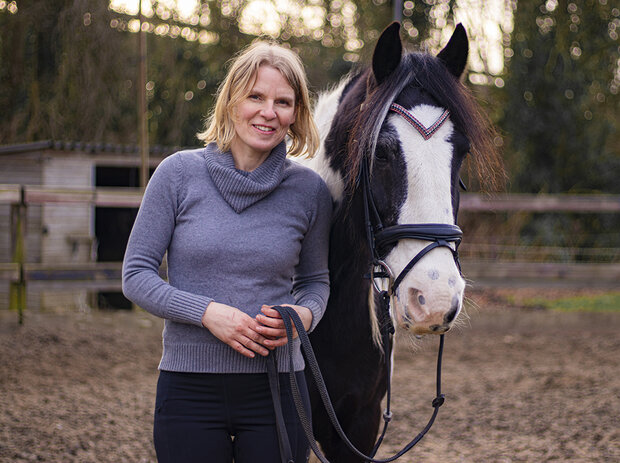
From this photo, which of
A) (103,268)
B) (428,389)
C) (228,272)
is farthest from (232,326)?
(103,268)

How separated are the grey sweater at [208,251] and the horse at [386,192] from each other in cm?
31

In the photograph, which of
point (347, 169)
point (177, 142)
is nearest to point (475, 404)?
point (347, 169)

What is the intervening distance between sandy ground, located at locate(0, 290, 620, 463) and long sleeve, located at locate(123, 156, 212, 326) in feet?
3.36

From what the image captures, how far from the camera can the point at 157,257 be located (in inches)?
59.6

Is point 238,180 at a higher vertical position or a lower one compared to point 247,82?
lower

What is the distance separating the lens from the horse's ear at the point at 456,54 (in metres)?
2.03

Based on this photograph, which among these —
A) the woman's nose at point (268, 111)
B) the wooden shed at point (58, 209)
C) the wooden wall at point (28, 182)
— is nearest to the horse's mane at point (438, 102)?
the woman's nose at point (268, 111)

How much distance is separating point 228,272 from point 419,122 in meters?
0.71

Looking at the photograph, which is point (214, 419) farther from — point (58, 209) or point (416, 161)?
point (58, 209)

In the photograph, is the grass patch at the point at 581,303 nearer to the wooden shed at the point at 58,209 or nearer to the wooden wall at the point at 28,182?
the wooden shed at the point at 58,209

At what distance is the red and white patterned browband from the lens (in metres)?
1.72

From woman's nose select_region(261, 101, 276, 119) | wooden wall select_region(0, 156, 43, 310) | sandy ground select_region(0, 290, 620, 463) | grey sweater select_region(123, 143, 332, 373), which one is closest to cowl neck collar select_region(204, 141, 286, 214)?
grey sweater select_region(123, 143, 332, 373)

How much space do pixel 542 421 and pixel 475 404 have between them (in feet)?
1.89

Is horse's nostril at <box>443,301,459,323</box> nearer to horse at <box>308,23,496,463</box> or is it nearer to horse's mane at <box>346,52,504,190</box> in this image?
horse at <box>308,23,496,463</box>
